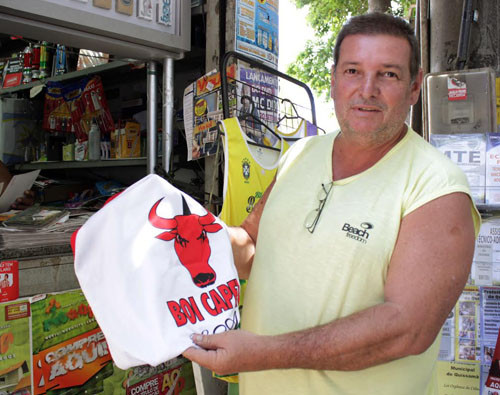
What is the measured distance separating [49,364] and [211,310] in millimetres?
1059

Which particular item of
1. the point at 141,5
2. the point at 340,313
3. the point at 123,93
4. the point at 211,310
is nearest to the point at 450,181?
the point at 340,313

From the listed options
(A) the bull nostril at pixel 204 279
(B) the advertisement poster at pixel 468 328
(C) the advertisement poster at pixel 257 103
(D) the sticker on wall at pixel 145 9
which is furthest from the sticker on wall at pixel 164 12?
(B) the advertisement poster at pixel 468 328

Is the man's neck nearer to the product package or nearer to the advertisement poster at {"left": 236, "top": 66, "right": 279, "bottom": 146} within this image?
the product package

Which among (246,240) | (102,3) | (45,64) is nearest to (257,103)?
(102,3)

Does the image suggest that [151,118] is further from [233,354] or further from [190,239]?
[233,354]

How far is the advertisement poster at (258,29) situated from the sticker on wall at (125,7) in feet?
1.91

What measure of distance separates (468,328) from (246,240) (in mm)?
1255

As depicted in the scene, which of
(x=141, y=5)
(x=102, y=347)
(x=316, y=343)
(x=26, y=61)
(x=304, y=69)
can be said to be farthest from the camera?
(x=304, y=69)

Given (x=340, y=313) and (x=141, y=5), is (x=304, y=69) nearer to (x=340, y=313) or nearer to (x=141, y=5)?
(x=141, y=5)

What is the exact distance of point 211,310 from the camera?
3.84ft

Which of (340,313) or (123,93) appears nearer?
(340,313)

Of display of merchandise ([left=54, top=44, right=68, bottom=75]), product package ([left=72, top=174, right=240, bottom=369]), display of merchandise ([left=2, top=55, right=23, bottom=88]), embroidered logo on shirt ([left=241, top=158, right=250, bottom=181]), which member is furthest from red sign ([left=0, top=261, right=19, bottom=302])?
display of merchandise ([left=2, top=55, right=23, bottom=88])

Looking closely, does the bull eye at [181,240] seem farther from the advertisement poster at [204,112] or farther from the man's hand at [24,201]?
the man's hand at [24,201]

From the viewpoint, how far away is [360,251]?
3.92 ft
